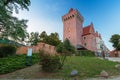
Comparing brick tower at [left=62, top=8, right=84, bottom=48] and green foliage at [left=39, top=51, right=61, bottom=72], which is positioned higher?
brick tower at [left=62, top=8, right=84, bottom=48]

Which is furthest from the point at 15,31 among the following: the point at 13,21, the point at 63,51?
the point at 63,51

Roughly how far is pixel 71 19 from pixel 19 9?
31535 mm

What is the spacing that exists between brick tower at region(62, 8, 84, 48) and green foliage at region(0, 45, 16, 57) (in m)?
27.1

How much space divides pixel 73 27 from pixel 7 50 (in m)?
30.0

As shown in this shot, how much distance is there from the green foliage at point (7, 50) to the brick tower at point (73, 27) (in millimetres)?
27067

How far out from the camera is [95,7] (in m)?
18.4

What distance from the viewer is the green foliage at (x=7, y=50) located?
18219 millimetres

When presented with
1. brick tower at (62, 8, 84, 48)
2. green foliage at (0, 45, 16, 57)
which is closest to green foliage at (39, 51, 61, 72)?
green foliage at (0, 45, 16, 57)

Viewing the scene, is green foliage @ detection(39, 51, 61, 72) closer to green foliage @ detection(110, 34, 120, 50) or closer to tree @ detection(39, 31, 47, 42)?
tree @ detection(39, 31, 47, 42)

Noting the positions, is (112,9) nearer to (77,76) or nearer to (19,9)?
(77,76)

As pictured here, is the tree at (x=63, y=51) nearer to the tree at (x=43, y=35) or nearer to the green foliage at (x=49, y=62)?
the green foliage at (x=49, y=62)

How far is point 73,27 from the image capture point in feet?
150

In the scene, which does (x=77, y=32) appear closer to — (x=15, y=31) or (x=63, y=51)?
(x=15, y=31)

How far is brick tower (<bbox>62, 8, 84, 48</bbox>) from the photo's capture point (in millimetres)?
44606
